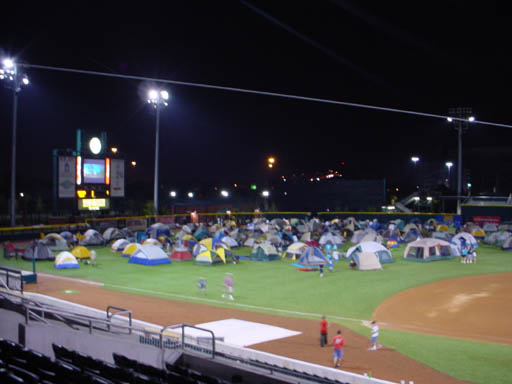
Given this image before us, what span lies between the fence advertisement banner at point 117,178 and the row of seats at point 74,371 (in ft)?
125

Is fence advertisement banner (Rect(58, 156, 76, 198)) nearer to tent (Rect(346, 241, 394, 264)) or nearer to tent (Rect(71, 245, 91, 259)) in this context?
tent (Rect(71, 245, 91, 259))

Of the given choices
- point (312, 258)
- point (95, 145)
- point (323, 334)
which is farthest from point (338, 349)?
point (95, 145)

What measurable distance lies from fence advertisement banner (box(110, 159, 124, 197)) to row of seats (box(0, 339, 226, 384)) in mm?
38192

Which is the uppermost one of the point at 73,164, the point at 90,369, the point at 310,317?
the point at 73,164

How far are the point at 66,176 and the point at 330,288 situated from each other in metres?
27.6

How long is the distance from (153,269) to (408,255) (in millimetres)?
→ 18632

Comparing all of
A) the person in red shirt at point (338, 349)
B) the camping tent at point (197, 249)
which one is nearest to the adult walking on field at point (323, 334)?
the person in red shirt at point (338, 349)

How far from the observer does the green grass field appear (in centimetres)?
1397

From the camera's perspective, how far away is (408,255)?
3478 centimetres

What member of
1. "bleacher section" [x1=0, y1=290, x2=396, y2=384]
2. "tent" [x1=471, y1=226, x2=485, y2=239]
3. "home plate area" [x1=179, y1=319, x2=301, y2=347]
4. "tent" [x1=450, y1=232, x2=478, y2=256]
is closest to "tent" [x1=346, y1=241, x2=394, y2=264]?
"tent" [x1=450, y1=232, x2=478, y2=256]

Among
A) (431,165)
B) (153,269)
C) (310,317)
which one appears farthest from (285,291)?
(431,165)

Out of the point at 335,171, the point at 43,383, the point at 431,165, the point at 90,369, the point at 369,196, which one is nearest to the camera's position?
the point at 43,383

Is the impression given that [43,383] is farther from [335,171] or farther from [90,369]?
[335,171]

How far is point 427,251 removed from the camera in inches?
1340
